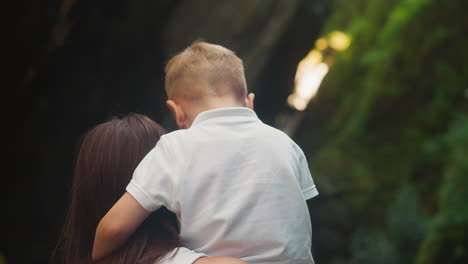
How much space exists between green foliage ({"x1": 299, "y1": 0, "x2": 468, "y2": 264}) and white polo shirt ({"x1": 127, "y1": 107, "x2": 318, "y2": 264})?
6972mm

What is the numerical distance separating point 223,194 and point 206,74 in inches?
17.5

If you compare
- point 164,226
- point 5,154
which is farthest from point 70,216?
point 5,154

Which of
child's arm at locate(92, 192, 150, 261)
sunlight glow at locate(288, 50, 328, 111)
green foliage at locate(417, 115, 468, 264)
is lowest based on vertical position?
green foliage at locate(417, 115, 468, 264)

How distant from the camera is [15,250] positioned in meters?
5.69

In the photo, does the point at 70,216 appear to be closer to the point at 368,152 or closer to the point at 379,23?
the point at 368,152

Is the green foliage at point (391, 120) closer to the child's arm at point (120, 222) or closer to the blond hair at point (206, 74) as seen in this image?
the blond hair at point (206, 74)

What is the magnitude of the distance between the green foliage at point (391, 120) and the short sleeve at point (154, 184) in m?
7.15

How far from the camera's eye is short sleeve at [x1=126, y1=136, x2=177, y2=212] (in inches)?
62.7

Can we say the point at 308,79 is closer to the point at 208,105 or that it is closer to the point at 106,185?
the point at 208,105

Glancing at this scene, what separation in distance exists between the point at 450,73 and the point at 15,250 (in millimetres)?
7962

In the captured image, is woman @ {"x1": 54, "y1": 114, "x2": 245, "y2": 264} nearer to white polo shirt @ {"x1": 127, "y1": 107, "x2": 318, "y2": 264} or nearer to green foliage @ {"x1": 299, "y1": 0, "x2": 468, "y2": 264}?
white polo shirt @ {"x1": 127, "y1": 107, "x2": 318, "y2": 264}

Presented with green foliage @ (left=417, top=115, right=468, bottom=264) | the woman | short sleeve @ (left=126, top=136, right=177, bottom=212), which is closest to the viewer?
short sleeve @ (left=126, top=136, right=177, bottom=212)

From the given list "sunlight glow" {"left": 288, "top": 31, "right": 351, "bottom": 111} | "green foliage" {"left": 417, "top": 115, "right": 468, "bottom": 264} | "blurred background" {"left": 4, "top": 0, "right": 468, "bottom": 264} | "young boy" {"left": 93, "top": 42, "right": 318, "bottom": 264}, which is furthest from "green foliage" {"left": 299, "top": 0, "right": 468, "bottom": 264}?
"young boy" {"left": 93, "top": 42, "right": 318, "bottom": 264}

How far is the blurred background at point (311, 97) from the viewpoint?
5246mm
